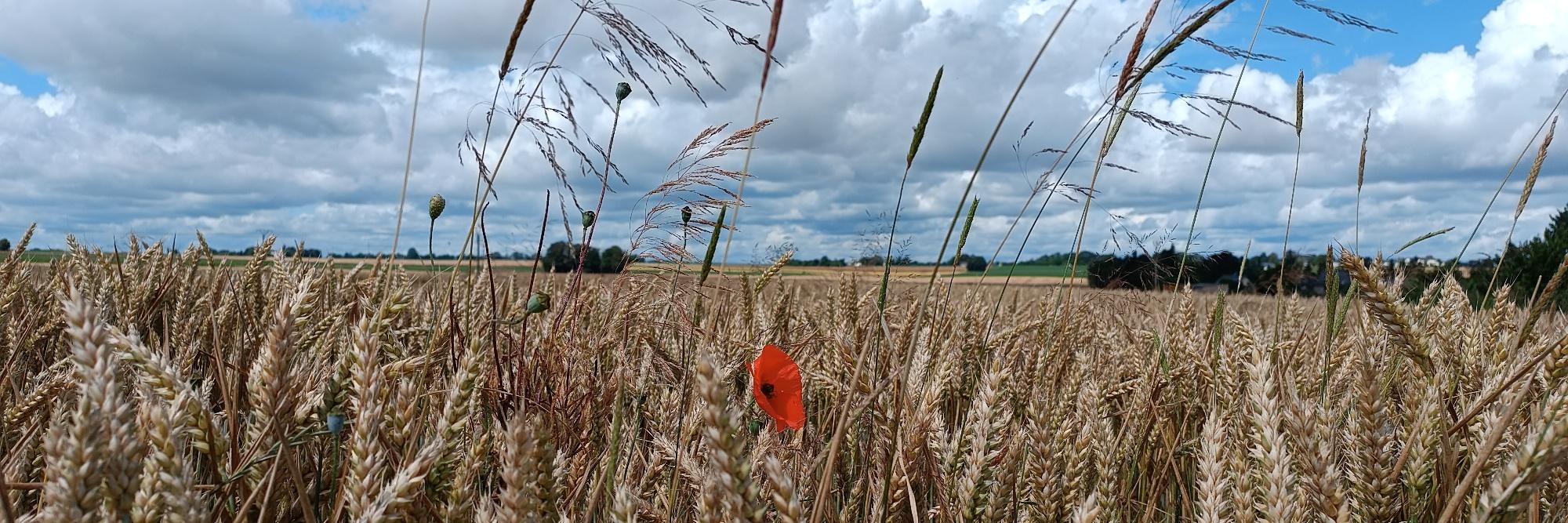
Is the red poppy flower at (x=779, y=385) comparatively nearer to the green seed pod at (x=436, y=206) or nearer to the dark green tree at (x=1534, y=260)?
the green seed pod at (x=436, y=206)

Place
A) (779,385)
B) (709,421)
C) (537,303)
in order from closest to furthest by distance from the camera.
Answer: (709,421) → (537,303) → (779,385)

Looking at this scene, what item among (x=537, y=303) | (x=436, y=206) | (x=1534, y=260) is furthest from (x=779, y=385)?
(x=1534, y=260)

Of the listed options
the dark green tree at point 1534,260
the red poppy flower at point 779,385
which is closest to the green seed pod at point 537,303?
the red poppy flower at point 779,385

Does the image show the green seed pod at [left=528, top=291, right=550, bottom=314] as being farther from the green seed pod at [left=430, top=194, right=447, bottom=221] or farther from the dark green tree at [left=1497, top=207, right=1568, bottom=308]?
the dark green tree at [left=1497, top=207, right=1568, bottom=308]

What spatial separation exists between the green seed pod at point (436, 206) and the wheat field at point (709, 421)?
197 mm

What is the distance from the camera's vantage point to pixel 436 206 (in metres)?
1.79

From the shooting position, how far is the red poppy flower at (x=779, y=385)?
152 cm

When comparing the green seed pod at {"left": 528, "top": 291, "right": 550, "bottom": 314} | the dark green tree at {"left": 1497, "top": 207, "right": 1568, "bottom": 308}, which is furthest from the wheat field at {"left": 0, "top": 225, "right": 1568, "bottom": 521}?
the dark green tree at {"left": 1497, "top": 207, "right": 1568, "bottom": 308}

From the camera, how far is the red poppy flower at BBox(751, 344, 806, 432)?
59.7 inches

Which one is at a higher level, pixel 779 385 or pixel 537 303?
pixel 537 303

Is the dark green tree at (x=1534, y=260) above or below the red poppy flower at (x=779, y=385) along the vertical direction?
above

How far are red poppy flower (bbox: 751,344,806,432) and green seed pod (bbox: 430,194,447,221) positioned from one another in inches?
30.4

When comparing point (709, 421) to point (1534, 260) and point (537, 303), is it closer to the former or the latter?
point (537, 303)

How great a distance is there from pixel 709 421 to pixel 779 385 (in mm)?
882
